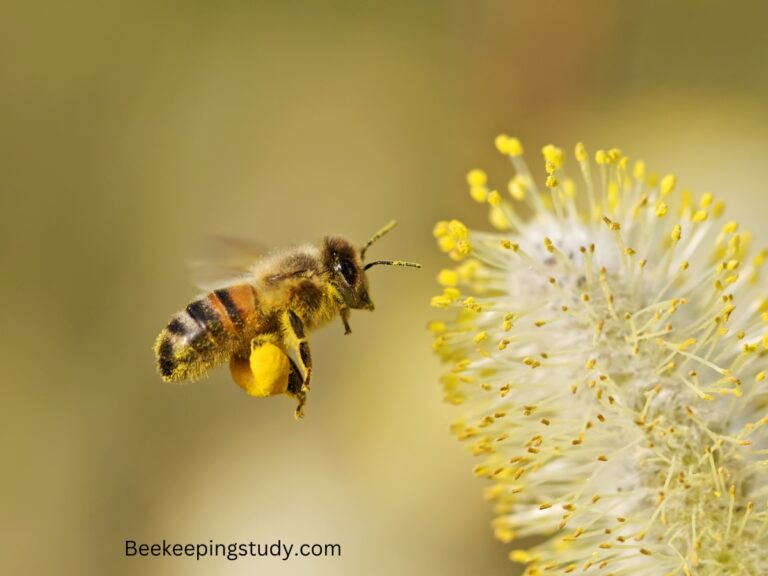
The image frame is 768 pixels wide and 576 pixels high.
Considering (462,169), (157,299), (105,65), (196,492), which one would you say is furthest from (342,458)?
(105,65)

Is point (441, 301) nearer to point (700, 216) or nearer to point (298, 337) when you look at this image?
point (298, 337)

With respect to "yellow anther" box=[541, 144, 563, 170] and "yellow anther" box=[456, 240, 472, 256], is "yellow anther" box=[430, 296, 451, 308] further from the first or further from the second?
"yellow anther" box=[541, 144, 563, 170]

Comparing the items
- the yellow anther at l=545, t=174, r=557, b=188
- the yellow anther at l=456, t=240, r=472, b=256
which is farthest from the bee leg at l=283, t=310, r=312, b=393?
the yellow anther at l=545, t=174, r=557, b=188

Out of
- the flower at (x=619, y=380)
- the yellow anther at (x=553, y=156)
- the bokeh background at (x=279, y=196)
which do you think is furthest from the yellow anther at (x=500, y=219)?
the bokeh background at (x=279, y=196)

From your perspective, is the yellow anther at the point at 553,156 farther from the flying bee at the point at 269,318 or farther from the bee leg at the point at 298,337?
the bee leg at the point at 298,337

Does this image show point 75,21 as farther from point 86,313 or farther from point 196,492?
point 196,492

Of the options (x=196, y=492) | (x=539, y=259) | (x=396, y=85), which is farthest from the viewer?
(x=396, y=85)

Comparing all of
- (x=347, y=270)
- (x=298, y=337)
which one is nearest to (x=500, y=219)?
(x=347, y=270)
